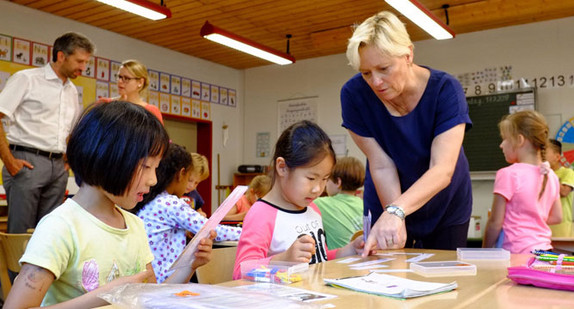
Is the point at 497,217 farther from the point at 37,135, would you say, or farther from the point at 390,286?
the point at 37,135

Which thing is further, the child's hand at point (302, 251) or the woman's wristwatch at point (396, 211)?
the woman's wristwatch at point (396, 211)

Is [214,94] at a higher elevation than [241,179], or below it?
higher

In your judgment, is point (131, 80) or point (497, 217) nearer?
point (497, 217)

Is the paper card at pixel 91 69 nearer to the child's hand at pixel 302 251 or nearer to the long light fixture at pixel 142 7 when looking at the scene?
the long light fixture at pixel 142 7

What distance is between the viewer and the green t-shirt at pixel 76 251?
107 cm

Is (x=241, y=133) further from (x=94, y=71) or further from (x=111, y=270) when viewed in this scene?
(x=111, y=270)

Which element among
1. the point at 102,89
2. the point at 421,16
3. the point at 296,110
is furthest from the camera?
the point at 296,110

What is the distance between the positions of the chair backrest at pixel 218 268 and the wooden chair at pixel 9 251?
0.75 metres

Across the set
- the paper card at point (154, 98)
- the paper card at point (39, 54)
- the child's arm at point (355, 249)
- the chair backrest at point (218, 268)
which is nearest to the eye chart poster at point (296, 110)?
the paper card at point (154, 98)

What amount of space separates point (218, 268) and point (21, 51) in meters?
4.65

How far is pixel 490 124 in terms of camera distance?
6.11m

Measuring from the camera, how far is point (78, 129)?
1.15 meters

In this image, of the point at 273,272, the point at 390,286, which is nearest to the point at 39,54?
the point at 273,272

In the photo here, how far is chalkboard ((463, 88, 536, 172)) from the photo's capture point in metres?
6.02
